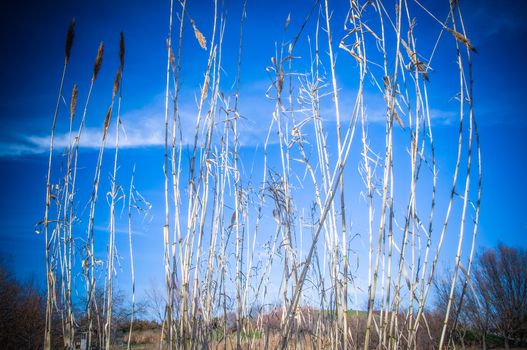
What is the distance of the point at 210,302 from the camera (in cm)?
195

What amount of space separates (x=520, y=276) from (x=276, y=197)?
83.6 feet

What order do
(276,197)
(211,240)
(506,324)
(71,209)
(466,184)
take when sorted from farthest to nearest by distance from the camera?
(506,324) < (71,209) < (276,197) < (211,240) < (466,184)

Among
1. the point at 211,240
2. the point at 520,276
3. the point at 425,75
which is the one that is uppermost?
the point at 425,75

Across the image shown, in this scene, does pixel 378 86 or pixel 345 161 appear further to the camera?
pixel 378 86

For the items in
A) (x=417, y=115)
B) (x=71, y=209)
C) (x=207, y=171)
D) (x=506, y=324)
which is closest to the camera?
(x=417, y=115)

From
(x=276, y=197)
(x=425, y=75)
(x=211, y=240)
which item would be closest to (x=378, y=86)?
(x=425, y=75)

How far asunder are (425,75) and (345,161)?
65cm

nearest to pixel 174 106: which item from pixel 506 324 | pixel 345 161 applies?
pixel 345 161

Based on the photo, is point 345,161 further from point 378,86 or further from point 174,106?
point 174,106

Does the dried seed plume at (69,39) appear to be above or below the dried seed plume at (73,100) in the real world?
above

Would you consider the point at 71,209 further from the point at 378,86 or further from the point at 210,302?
the point at 378,86

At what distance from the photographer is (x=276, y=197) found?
186 centimetres

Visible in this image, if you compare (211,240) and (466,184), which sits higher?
(466,184)

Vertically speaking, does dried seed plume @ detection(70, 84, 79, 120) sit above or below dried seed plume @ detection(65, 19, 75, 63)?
below
